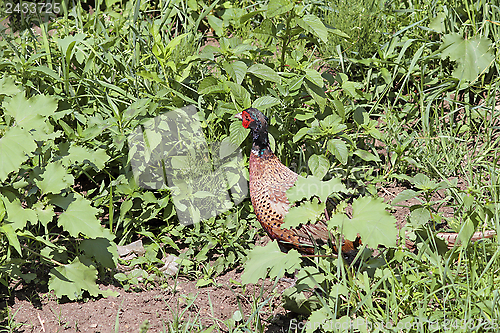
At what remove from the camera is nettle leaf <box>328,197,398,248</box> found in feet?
6.21

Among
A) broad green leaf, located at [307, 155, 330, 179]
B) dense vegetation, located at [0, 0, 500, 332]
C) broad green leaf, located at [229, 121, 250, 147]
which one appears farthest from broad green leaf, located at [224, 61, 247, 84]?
broad green leaf, located at [307, 155, 330, 179]

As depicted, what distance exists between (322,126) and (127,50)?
1.79 meters

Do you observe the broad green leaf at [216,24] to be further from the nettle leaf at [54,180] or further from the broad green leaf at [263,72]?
the nettle leaf at [54,180]

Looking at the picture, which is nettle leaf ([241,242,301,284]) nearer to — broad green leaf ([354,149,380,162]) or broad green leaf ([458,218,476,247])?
broad green leaf ([458,218,476,247])

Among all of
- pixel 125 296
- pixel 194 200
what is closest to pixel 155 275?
pixel 125 296

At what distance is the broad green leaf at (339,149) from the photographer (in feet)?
9.88

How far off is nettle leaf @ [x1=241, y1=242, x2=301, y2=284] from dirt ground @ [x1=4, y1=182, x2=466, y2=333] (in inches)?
13.4

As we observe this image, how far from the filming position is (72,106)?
3295mm

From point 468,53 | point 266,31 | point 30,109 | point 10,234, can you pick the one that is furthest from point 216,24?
point 10,234

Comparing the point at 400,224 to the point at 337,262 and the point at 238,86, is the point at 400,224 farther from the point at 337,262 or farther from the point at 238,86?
the point at 238,86

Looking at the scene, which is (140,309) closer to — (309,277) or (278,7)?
(309,277)

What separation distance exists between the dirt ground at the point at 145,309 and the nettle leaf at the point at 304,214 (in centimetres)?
50

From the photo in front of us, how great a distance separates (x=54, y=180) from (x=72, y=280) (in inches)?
22.0

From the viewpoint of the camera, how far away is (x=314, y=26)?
2.83 metres
